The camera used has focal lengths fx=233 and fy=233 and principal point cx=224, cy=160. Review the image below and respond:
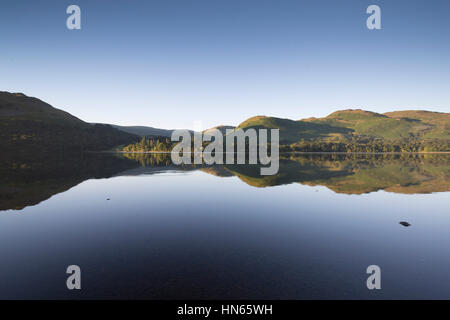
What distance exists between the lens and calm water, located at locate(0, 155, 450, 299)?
16016mm

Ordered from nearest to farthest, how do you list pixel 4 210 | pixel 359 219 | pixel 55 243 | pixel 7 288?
pixel 7 288 → pixel 55 243 → pixel 359 219 → pixel 4 210

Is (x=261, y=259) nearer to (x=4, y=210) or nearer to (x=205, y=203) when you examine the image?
(x=205, y=203)

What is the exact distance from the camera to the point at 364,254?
22.2 m

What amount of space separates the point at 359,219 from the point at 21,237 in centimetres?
4233

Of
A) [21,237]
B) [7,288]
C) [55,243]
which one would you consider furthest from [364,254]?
[21,237]

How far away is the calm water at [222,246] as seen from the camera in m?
16.0

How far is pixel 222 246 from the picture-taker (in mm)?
23312

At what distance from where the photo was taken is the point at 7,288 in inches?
626

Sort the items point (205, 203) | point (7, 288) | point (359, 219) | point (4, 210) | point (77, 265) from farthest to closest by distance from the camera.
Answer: point (205, 203) < point (4, 210) < point (359, 219) < point (77, 265) < point (7, 288)
